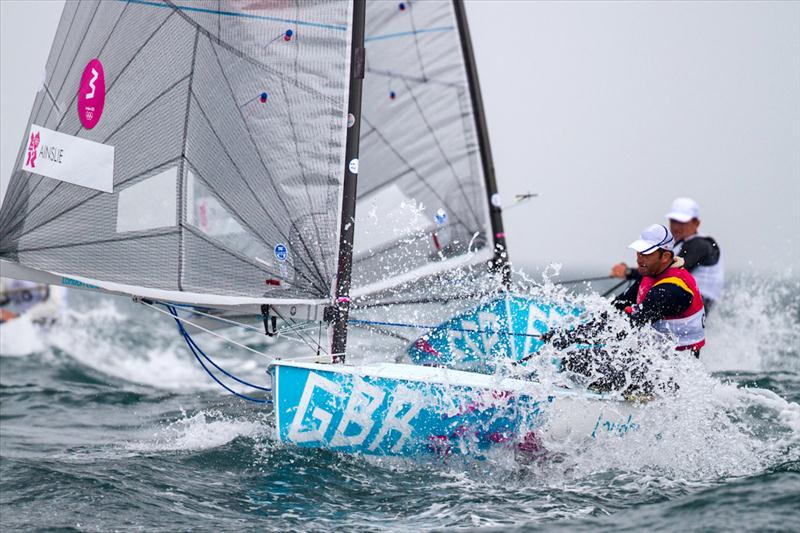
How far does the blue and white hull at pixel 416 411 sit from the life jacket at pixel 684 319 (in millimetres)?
478

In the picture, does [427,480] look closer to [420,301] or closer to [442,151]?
[420,301]

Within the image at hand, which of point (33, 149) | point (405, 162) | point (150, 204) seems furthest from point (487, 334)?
point (33, 149)

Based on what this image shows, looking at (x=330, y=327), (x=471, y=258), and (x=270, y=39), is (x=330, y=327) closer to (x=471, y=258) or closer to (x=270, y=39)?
(x=270, y=39)

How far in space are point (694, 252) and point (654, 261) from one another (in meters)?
2.42

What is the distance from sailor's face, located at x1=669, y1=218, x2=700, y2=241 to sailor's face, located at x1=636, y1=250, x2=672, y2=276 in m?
2.44

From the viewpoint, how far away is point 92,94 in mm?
5309

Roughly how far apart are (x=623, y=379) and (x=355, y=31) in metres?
2.48

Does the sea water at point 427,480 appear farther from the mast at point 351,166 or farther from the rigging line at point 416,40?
the rigging line at point 416,40

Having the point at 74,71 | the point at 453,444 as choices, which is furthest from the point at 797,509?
the point at 74,71

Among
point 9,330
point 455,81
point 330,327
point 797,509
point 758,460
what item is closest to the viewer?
point 797,509

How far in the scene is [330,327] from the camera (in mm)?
5203

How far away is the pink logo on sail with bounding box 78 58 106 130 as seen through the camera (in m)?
5.29

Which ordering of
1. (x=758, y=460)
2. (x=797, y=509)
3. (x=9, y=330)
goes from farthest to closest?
(x=9, y=330) < (x=758, y=460) < (x=797, y=509)

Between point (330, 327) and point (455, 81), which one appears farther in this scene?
point (455, 81)
